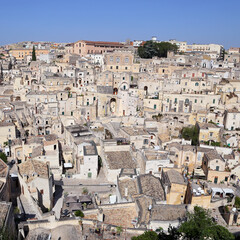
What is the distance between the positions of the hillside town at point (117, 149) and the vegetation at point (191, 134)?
0.14 m

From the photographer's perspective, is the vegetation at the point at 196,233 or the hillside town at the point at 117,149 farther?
the hillside town at the point at 117,149

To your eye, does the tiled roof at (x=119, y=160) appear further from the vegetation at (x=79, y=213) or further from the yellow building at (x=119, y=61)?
the yellow building at (x=119, y=61)

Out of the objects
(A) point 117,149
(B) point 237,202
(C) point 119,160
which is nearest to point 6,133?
(A) point 117,149

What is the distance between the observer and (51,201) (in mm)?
23766

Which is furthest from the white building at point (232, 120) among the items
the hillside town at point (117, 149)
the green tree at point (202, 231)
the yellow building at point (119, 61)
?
the green tree at point (202, 231)

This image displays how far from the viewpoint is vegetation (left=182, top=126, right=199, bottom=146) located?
122 ft

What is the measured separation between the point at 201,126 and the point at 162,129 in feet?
18.0

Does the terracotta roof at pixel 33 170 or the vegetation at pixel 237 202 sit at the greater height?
the terracotta roof at pixel 33 170

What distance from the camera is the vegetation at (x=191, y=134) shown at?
3722 centimetres

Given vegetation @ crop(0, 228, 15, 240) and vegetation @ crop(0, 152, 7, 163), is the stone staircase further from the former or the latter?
vegetation @ crop(0, 152, 7, 163)

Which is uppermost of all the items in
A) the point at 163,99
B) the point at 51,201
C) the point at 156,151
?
the point at 163,99

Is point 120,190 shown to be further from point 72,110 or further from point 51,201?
point 72,110

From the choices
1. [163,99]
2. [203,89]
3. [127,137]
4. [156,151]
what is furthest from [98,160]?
[203,89]

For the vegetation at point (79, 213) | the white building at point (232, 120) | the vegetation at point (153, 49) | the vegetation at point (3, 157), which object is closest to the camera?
the vegetation at point (79, 213)
